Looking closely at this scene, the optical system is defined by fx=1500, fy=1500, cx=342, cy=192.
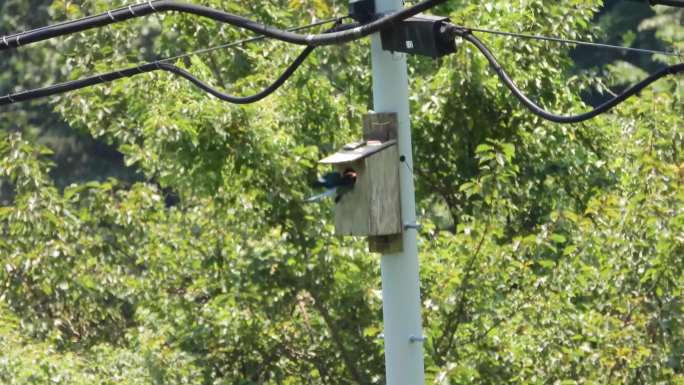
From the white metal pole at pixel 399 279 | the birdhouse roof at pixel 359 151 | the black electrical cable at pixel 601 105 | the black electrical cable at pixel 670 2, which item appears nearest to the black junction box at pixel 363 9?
the white metal pole at pixel 399 279

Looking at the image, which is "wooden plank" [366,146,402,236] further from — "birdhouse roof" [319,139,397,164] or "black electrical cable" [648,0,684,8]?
"black electrical cable" [648,0,684,8]

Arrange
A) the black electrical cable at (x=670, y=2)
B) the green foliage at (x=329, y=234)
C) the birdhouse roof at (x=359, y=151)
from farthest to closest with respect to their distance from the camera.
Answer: the green foliage at (x=329, y=234) → the birdhouse roof at (x=359, y=151) → the black electrical cable at (x=670, y=2)

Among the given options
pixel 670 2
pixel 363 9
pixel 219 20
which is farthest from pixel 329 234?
pixel 670 2

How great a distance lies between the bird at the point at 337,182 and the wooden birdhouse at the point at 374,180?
0.05 ft

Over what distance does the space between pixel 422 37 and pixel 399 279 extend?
965 mm

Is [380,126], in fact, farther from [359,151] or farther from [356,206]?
[356,206]

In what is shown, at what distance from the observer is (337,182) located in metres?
5.99

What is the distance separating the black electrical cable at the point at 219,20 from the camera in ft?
18.9

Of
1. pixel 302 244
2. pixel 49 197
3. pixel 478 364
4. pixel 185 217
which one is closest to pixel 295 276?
pixel 302 244

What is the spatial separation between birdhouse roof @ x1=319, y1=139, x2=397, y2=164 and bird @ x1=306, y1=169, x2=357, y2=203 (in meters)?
0.06

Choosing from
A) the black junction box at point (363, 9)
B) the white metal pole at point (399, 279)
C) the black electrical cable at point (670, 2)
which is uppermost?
the black junction box at point (363, 9)

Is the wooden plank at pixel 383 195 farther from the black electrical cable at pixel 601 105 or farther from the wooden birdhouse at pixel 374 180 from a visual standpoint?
the black electrical cable at pixel 601 105

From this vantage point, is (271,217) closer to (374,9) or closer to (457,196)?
(457,196)

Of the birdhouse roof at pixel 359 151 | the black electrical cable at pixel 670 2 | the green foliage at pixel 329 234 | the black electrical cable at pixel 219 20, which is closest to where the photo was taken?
the black electrical cable at pixel 670 2
